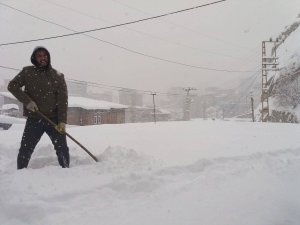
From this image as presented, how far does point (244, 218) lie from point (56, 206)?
1636mm

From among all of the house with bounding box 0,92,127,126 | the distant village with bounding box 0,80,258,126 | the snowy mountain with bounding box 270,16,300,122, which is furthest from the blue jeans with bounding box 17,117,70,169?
the snowy mountain with bounding box 270,16,300,122

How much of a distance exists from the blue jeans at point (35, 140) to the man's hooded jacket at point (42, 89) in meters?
0.12

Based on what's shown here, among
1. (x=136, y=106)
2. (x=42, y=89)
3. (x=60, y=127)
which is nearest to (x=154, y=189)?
(x=60, y=127)

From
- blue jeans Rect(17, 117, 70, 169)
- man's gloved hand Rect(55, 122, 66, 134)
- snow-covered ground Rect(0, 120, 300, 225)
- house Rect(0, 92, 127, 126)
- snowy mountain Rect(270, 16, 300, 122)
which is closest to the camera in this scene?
snow-covered ground Rect(0, 120, 300, 225)

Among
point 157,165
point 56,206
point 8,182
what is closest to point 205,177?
point 157,165

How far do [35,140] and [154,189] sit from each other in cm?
175

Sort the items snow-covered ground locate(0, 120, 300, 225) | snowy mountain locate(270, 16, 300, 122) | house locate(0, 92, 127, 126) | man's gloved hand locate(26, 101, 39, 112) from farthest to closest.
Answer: house locate(0, 92, 127, 126) → snowy mountain locate(270, 16, 300, 122) → man's gloved hand locate(26, 101, 39, 112) → snow-covered ground locate(0, 120, 300, 225)

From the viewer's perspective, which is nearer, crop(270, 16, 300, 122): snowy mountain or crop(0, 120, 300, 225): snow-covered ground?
crop(0, 120, 300, 225): snow-covered ground

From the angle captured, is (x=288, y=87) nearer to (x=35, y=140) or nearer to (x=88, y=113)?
(x=88, y=113)

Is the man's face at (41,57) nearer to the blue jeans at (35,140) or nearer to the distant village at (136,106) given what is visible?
the blue jeans at (35,140)

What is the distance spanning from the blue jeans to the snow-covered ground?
0.87 feet

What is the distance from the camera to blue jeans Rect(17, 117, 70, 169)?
432cm

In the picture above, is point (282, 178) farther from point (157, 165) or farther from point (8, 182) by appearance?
point (8, 182)

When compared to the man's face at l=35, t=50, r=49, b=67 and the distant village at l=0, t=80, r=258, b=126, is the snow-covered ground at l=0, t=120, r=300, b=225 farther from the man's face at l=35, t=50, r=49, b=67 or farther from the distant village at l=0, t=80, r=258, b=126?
the distant village at l=0, t=80, r=258, b=126
